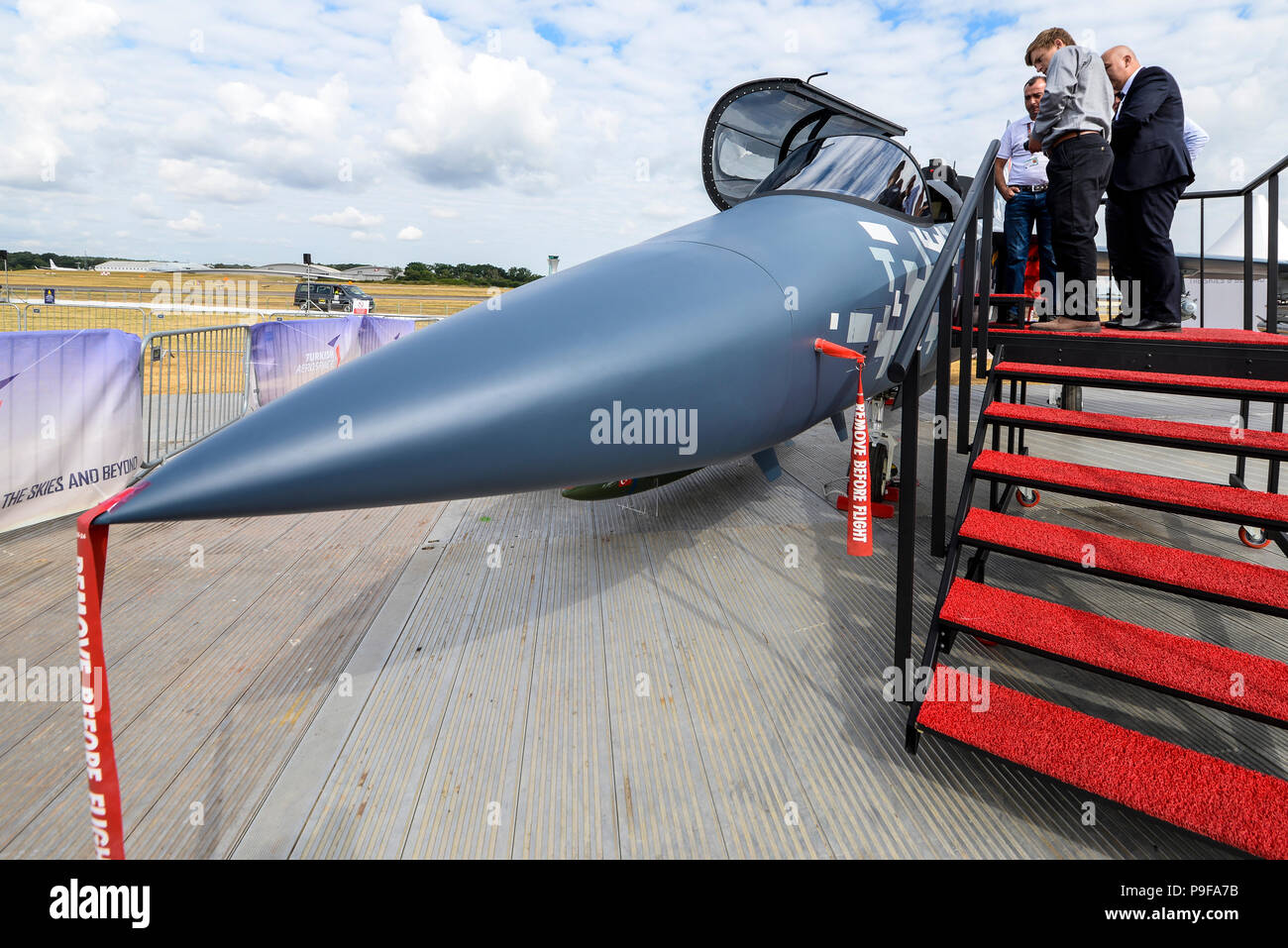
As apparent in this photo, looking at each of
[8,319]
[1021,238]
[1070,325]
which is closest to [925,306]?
[1070,325]

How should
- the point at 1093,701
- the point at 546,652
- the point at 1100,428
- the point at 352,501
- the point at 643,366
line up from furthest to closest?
the point at 546,652, the point at 1100,428, the point at 1093,701, the point at 643,366, the point at 352,501

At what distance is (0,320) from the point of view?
97.9ft

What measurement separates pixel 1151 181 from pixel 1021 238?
89.8 inches

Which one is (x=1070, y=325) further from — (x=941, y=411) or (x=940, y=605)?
(x=940, y=605)

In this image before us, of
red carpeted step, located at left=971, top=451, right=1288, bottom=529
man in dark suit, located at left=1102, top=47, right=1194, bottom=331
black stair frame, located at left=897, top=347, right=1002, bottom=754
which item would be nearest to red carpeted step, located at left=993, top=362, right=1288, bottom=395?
black stair frame, located at left=897, top=347, right=1002, bottom=754

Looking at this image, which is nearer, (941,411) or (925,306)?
(925,306)

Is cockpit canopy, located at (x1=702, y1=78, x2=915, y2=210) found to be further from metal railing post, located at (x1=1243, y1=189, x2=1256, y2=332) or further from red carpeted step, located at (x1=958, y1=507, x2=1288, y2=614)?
red carpeted step, located at (x1=958, y1=507, x2=1288, y2=614)

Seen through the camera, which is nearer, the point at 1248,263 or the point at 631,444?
the point at 631,444

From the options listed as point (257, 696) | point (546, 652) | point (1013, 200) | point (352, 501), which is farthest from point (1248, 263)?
point (257, 696)

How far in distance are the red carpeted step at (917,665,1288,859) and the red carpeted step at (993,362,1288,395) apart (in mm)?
1892

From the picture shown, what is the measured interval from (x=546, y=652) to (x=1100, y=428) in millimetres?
2910

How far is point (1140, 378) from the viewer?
3588mm

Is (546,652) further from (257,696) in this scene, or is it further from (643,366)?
(643,366)

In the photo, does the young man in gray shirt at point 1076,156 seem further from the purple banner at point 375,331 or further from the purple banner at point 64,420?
the purple banner at point 375,331
